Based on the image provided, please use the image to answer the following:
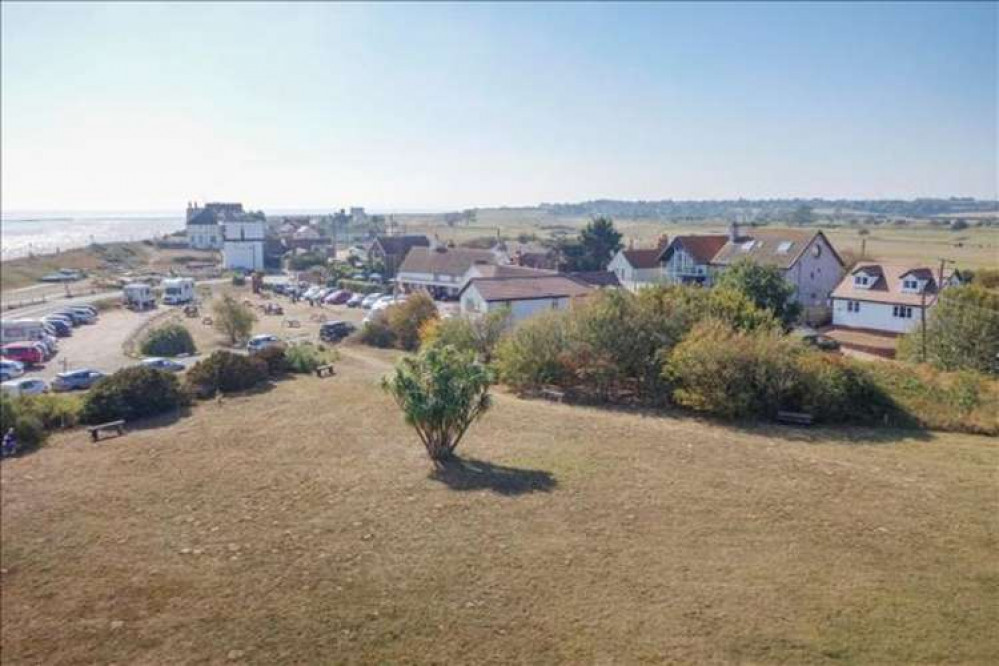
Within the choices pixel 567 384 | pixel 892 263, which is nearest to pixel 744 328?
pixel 567 384

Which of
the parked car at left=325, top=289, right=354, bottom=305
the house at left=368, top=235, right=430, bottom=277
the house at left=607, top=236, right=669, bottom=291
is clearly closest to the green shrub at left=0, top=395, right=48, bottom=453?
the parked car at left=325, top=289, right=354, bottom=305

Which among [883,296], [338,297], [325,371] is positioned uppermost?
[883,296]

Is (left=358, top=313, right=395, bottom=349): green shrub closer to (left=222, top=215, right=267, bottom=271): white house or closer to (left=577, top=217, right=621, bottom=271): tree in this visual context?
(left=577, top=217, right=621, bottom=271): tree

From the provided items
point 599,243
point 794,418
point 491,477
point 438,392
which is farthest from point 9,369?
point 599,243

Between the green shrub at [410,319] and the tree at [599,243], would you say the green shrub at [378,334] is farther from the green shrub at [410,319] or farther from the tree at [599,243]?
the tree at [599,243]

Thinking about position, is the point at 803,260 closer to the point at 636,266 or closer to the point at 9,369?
the point at 636,266

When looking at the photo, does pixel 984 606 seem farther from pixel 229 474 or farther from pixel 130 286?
pixel 130 286
